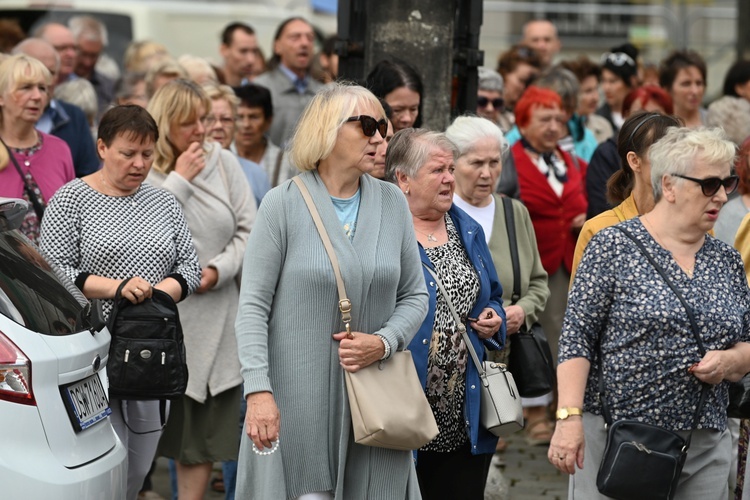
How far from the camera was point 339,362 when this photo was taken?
15.9 feet

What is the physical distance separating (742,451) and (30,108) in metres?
3.95

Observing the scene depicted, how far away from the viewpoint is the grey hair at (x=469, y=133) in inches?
257

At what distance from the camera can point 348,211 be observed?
5.01m

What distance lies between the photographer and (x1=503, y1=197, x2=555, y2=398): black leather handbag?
6207 millimetres

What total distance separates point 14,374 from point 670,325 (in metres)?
2.28

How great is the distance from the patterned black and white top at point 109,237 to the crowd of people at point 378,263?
10 millimetres

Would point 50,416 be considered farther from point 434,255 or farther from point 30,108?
point 30,108

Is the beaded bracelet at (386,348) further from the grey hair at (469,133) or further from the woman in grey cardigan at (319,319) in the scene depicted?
the grey hair at (469,133)

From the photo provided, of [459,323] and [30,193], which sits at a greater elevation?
[30,193]

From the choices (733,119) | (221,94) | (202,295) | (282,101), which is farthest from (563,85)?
(202,295)

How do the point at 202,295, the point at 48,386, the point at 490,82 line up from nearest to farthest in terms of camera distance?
the point at 48,386
the point at 202,295
the point at 490,82

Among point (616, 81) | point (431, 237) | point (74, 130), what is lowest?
point (431, 237)

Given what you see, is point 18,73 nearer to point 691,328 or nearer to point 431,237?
point 431,237

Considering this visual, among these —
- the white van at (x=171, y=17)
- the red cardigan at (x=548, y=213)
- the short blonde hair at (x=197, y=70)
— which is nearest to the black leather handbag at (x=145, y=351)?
the red cardigan at (x=548, y=213)
